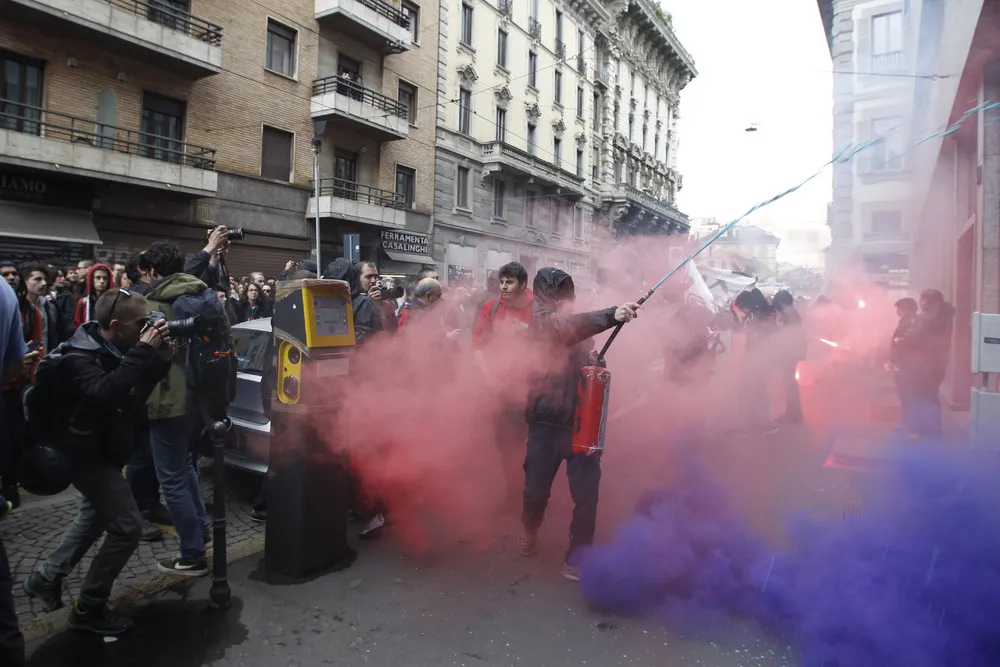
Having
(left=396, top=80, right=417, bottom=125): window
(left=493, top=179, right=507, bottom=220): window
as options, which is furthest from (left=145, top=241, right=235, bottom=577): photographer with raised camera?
(left=493, top=179, right=507, bottom=220): window

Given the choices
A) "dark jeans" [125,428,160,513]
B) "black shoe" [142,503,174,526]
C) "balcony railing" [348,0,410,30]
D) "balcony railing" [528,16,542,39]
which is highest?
"balcony railing" [528,16,542,39]

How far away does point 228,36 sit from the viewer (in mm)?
15180

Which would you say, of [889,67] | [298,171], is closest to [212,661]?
[889,67]

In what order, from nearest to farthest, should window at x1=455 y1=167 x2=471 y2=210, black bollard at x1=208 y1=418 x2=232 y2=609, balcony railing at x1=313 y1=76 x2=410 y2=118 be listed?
1. black bollard at x1=208 y1=418 x2=232 y2=609
2. balcony railing at x1=313 y1=76 x2=410 y2=118
3. window at x1=455 y1=167 x2=471 y2=210

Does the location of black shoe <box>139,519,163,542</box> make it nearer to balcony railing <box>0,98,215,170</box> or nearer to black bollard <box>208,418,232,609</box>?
black bollard <box>208,418,232,609</box>

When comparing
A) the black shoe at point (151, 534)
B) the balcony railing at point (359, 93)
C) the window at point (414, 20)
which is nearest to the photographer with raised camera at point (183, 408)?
the black shoe at point (151, 534)

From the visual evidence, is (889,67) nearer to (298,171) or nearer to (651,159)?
(651,159)

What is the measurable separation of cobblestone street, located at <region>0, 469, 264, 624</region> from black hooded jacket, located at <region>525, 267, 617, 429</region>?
2152mm

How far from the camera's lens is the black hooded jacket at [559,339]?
3.49 meters

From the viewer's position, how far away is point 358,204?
17.9 meters

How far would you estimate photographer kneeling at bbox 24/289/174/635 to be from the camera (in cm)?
267

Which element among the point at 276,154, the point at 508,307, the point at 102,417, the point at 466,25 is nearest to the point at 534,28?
the point at 466,25

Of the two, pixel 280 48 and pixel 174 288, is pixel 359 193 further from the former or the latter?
pixel 174 288

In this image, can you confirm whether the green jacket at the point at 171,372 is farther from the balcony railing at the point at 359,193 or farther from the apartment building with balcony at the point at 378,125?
the balcony railing at the point at 359,193
